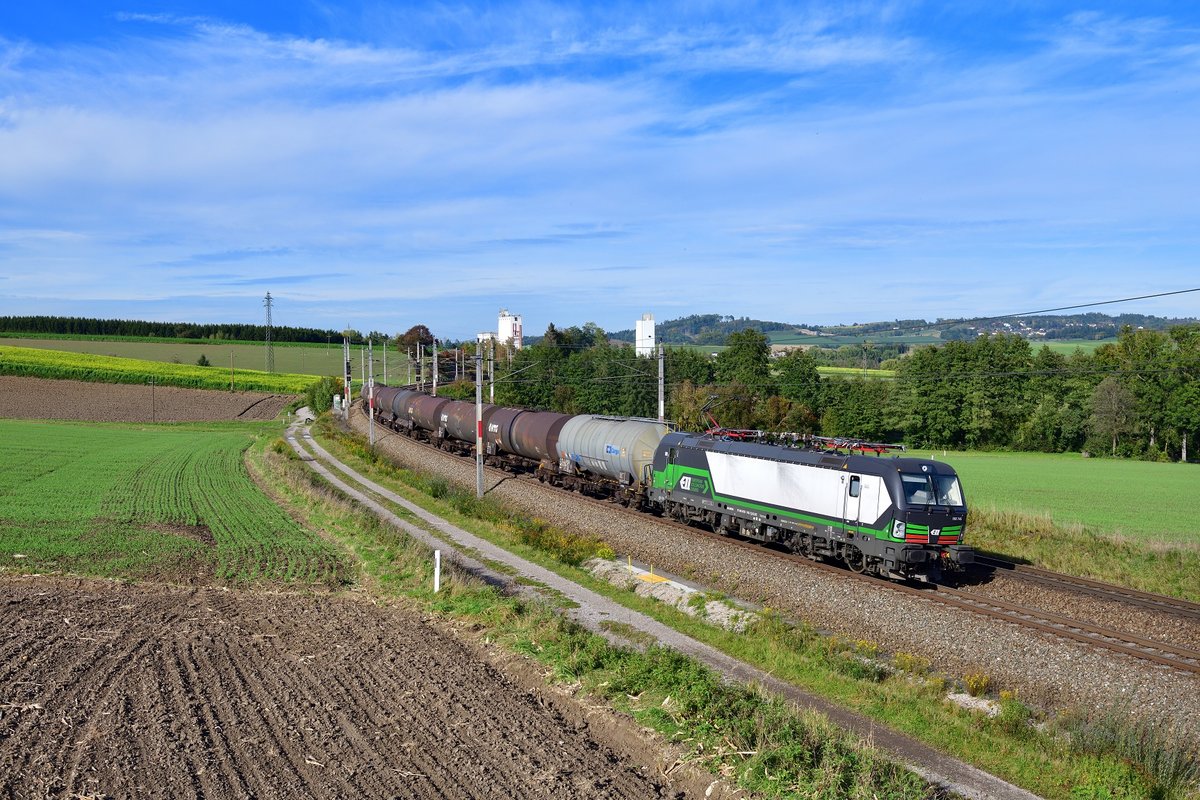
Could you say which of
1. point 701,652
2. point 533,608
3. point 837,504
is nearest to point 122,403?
point 533,608

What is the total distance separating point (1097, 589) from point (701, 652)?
1228 centimetres

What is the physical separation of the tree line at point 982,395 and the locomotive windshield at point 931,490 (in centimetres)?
4860

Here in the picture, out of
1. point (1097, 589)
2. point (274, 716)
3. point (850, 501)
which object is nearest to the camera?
point (274, 716)

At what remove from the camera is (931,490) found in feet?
69.4

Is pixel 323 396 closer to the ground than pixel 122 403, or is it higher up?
higher up

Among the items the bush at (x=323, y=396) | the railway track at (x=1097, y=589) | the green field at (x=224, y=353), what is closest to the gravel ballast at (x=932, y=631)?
the railway track at (x=1097, y=589)

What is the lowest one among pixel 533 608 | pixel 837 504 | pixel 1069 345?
pixel 533 608

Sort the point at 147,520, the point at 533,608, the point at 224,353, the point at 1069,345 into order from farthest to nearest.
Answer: the point at 224,353
the point at 1069,345
the point at 147,520
the point at 533,608

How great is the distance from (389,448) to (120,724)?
48.7m

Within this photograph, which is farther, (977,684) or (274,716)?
(977,684)

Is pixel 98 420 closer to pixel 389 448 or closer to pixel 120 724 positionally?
pixel 389 448

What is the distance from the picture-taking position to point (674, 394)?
261 ft

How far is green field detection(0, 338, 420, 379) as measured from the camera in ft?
415

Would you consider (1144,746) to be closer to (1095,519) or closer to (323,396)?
(1095,519)
